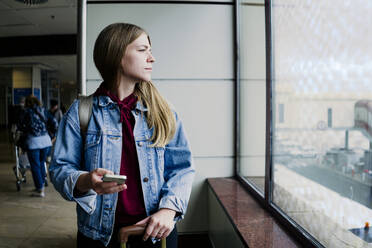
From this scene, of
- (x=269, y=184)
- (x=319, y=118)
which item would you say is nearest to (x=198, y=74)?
(x=269, y=184)

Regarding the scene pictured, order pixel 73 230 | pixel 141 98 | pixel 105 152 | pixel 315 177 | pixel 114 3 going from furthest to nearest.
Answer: pixel 73 230, pixel 114 3, pixel 315 177, pixel 141 98, pixel 105 152

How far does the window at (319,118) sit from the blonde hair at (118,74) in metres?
0.67

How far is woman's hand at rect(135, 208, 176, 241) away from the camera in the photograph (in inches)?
39.7

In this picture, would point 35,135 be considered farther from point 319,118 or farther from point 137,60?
point 319,118

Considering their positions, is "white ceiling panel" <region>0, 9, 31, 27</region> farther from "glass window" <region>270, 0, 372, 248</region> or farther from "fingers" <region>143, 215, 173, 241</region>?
"fingers" <region>143, 215, 173, 241</region>

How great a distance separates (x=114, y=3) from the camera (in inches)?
106

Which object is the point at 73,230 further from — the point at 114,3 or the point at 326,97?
the point at 326,97

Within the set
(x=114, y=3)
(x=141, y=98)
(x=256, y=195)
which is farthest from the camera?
(x=114, y=3)

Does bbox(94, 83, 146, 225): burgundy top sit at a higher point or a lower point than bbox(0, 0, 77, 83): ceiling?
lower

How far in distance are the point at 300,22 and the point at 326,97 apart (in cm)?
49

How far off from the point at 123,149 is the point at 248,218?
115 cm

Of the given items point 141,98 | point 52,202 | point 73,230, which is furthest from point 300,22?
point 52,202

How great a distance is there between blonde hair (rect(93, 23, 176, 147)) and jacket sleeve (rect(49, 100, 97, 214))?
188 mm

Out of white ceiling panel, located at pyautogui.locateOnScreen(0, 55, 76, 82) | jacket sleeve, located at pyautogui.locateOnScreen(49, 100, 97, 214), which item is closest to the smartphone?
jacket sleeve, located at pyautogui.locateOnScreen(49, 100, 97, 214)
